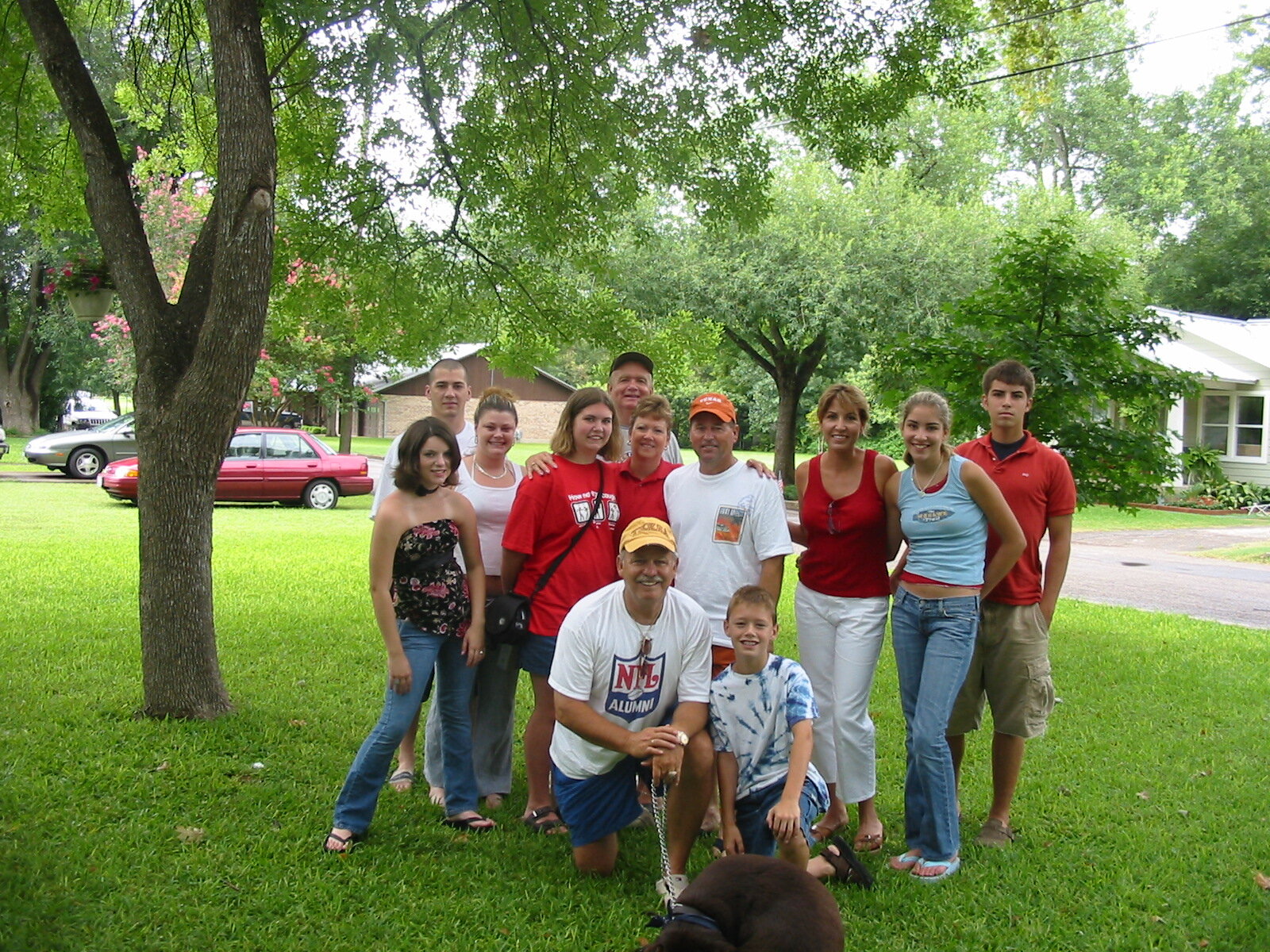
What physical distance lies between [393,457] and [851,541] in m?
2.04

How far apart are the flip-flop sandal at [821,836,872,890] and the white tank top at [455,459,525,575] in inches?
73.8

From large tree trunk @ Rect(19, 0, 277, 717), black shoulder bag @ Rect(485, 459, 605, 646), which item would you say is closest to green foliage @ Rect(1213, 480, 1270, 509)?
black shoulder bag @ Rect(485, 459, 605, 646)

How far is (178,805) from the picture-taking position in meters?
4.50

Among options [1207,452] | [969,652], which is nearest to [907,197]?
[1207,452]

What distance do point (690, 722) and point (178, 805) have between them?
235cm

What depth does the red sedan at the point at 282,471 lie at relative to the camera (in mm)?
19219

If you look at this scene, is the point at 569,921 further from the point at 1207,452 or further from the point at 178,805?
the point at 1207,452

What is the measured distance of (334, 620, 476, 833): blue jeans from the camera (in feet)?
13.6

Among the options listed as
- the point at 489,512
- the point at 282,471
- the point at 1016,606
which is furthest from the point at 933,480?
the point at 282,471

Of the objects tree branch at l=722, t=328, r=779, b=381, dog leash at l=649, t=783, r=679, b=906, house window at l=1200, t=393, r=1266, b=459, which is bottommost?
dog leash at l=649, t=783, r=679, b=906

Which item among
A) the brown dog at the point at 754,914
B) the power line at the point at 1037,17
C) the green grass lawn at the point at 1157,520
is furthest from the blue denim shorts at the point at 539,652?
the green grass lawn at the point at 1157,520

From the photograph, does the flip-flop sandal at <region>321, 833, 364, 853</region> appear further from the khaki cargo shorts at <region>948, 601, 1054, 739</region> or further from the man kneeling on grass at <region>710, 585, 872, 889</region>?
the khaki cargo shorts at <region>948, 601, 1054, 739</region>

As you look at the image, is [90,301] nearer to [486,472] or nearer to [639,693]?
[486,472]

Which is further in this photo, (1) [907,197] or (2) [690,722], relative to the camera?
(1) [907,197]
